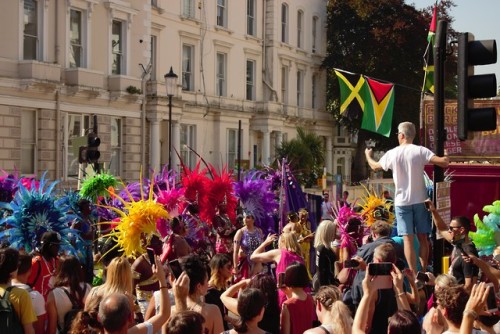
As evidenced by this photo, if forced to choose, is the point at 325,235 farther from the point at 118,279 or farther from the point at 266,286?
the point at 118,279

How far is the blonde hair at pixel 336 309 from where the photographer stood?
5438 millimetres

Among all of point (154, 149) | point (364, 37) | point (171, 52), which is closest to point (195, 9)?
point (171, 52)

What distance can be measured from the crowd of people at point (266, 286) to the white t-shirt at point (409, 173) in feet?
0.05

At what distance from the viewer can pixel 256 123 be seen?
130ft

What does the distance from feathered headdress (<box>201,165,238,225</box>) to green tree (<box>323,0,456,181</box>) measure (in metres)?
32.4

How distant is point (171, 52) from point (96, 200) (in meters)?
19.6

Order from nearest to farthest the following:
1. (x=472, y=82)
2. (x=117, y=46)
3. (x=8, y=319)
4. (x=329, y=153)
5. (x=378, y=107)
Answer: (x=8, y=319)
(x=472, y=82)
(x=378, y=107)
(x=117, y=46)
(x=329, y=153)

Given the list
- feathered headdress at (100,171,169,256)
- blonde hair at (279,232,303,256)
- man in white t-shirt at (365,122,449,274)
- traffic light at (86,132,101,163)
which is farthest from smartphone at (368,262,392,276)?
traffic light at (86,132,101,163)

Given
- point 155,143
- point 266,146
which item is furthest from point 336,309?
point 266,146

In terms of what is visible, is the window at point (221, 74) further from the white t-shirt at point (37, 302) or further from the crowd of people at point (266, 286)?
the white t-shirt at point (37, 302)

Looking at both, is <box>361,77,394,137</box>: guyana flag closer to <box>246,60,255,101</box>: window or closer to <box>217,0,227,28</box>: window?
<box>217,0,227,28</box>: window

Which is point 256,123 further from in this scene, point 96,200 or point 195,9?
point 96,200

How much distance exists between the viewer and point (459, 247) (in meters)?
7.49

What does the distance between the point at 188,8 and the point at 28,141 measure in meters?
12.3
